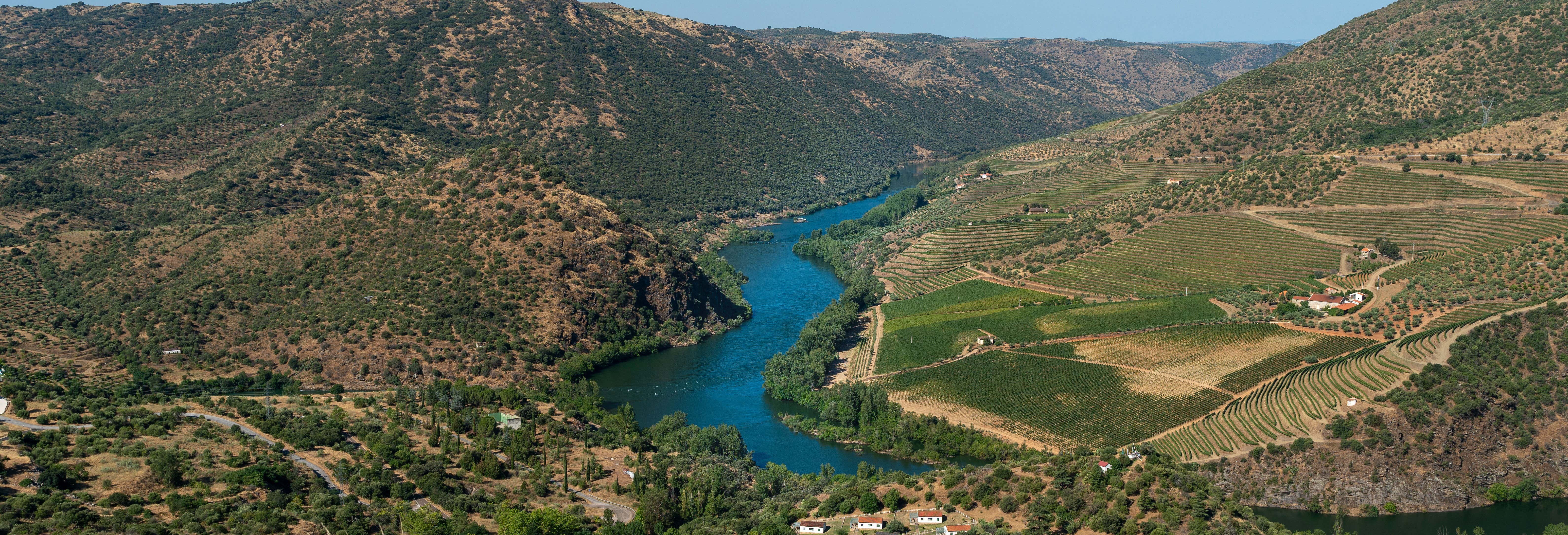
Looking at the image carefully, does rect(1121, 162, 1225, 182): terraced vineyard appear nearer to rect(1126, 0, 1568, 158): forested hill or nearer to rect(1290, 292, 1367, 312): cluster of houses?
rect(1126, 0, 1568, 158): forested hill

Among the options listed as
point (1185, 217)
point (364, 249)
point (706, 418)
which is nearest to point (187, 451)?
point (706, 418)

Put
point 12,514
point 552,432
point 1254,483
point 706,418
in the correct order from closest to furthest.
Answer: point 12,514 < point 1254,483 < point 552,432 < point 706,418

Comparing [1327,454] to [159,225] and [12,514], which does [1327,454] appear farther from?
[159,225]

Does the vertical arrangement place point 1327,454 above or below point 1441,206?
below

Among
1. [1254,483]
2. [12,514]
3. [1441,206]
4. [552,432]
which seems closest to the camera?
[12,514]

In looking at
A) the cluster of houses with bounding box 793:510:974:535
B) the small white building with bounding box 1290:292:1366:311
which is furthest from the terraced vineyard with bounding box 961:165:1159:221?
the cluster of houses with bounding box 793:510:974:535

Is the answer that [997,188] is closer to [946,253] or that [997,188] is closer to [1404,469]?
[946,253]
